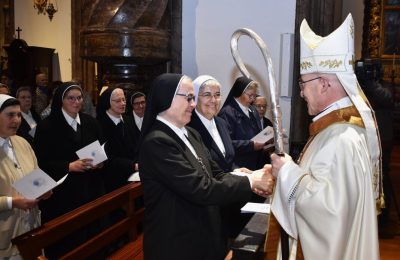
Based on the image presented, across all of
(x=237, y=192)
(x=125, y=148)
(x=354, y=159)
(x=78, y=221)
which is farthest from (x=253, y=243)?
(x=125, y=148)

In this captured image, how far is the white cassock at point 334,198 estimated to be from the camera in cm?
183

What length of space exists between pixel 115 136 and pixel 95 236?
1.41 m

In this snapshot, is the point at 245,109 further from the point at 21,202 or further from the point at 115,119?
the point at 21,202

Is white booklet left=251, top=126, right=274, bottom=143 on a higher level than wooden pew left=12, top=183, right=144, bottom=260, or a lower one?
higher

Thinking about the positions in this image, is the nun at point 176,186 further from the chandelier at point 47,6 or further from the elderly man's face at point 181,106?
the chandelier at point 47,6

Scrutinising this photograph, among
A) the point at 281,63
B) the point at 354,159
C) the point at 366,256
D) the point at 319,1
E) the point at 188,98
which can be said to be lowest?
the point at 366,256

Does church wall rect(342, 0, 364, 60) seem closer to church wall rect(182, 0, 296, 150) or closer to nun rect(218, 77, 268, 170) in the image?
church wall rect(182, 0, 296, 150)

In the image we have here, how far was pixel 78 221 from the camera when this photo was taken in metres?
2.66

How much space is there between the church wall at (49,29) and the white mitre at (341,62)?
8.36 meters

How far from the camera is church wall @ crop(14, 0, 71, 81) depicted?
9812mm

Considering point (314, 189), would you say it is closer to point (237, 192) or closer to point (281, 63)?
point (237, 192)

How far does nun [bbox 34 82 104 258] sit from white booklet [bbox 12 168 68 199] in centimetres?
65

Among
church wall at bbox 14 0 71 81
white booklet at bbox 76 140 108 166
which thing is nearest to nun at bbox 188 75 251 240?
white booklet at bbox 76 140 108 166

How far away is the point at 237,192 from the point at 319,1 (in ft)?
13.3
